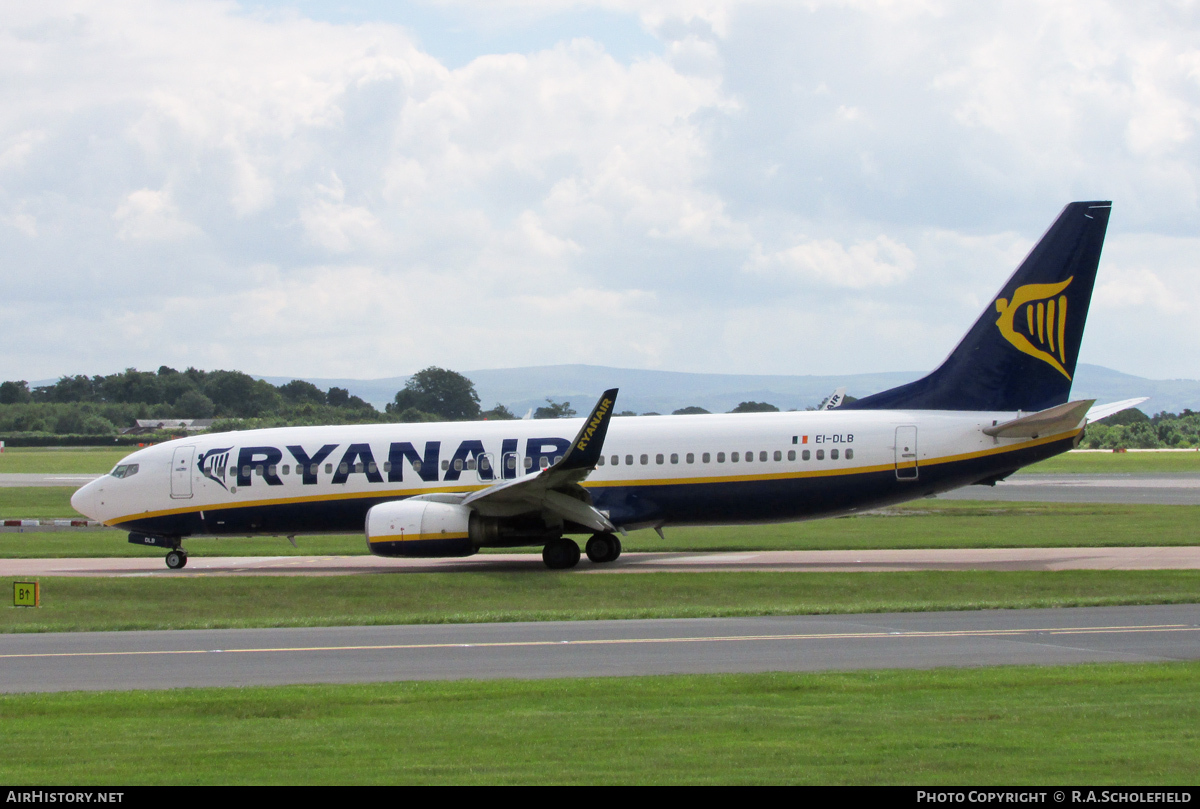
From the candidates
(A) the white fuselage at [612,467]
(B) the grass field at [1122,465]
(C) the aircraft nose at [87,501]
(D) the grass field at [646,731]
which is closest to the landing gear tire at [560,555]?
(A) the white fuselage at [612,467]

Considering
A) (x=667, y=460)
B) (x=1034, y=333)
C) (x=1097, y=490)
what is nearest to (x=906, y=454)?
(x=1034, y=333)

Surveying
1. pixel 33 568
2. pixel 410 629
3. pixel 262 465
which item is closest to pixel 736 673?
pixel 410 629

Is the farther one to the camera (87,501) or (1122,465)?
(1122,465)

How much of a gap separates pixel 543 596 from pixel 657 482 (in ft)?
19.3

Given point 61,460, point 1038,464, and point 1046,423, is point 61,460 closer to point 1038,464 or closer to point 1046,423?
point 1038,464

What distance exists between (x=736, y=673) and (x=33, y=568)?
20832 millimetres

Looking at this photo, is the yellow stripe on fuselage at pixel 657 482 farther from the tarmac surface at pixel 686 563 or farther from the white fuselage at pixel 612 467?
the tarmac surface at pixel 686 563

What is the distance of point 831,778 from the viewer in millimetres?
8406

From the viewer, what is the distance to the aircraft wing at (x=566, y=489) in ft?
78.8

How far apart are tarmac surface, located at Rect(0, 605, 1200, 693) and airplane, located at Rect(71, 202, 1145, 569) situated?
Answer: 284 inches

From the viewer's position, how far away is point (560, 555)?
26172mm

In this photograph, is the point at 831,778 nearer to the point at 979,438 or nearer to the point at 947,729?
the point at 947,729

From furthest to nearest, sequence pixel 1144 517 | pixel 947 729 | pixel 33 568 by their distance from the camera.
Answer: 1. pixel 1144 517
2. pixel 33 568
3. pixel 947 729

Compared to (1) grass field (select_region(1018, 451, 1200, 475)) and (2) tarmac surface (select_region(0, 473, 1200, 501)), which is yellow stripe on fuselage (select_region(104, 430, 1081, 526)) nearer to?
(2) tarmac surface (select_region(0, 473, 1200, 501))
